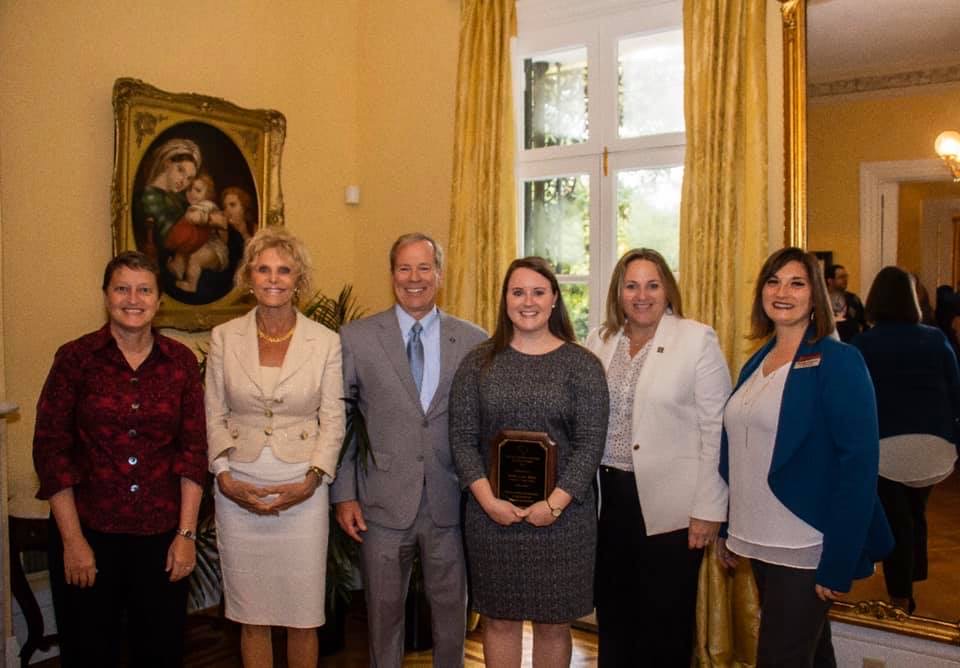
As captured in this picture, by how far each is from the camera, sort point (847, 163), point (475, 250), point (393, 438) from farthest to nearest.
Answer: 1. point (475, 250)
2. point (847, 163)
3. point (393, 438)

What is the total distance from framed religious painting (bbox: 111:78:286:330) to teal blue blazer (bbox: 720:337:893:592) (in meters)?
3.03

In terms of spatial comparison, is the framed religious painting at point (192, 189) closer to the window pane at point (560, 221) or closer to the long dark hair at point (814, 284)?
the window pane at point (560, 221)

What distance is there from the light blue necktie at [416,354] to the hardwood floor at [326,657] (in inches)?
61.4

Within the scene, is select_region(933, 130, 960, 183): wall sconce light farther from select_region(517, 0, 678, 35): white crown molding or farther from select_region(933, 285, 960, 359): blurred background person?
select_region(517, 0, 678, 35): white crown molding

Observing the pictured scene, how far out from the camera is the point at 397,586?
9.36 feet

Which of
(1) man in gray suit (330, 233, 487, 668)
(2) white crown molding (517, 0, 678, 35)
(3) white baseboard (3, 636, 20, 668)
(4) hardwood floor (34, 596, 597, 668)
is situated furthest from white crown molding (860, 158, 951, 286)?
(3) white baseboard (3, 636, 20, 668)

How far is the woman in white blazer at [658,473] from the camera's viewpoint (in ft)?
8.71

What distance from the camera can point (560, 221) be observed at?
444cm

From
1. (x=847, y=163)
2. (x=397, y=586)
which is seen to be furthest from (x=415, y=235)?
(x=847, y=163)

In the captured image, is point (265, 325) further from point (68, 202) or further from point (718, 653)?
point (718, 653)

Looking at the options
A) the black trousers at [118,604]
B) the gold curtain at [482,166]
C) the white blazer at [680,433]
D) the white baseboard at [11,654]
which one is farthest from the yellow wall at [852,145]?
the white baseboard at [11,654]

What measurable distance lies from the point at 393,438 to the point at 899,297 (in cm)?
198

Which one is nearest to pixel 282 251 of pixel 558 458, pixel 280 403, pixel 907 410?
pixel 280 403

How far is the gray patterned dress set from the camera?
8.38ft
